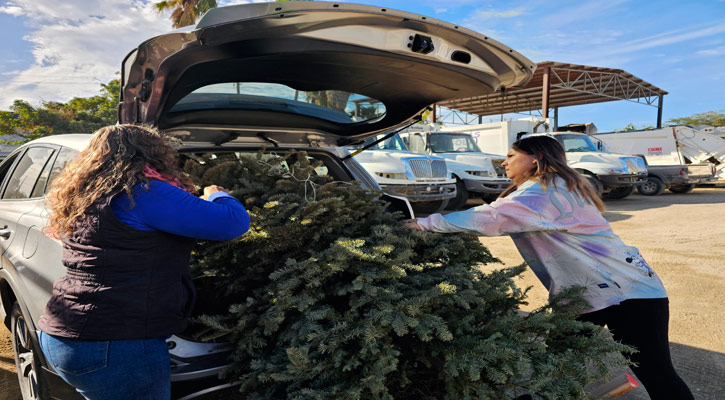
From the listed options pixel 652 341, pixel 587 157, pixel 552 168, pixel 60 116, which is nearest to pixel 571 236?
pixel 552 168

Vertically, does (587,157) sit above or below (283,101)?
below

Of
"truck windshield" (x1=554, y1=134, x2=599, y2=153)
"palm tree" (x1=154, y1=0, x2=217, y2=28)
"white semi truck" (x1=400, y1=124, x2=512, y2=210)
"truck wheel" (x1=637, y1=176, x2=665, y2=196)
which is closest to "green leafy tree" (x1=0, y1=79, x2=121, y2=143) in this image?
"palm tree" (x1=154, y1=0, x2=217, y2=28)

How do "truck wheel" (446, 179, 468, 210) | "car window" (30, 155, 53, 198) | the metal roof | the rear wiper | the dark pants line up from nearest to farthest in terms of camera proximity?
the dark pants < "car window" (30, 155, 53, 198) < the rear wiper < "truck wheel" (446, 179, 468, 210) < the metal roof

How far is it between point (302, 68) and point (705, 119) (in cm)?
4747

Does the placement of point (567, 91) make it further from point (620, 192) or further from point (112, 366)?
point (112, 366)

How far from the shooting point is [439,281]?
1950mm

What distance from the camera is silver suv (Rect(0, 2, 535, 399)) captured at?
1871 mm

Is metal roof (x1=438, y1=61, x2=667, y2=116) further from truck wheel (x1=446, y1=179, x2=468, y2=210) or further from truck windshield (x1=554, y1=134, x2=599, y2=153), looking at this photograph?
truck wheel (x1=446, y1=179, x2=468, y2=210)

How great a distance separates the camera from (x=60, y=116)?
26.0 meters

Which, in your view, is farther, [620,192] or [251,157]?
[620,192]

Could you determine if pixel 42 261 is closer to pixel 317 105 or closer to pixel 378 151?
pixel 317 105

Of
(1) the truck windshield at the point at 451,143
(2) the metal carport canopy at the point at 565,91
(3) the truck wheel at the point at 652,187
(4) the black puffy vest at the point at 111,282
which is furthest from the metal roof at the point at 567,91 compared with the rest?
(4) the black puffy vest at the point at 111,282

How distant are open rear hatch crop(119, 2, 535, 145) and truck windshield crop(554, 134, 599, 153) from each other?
41.3 feet

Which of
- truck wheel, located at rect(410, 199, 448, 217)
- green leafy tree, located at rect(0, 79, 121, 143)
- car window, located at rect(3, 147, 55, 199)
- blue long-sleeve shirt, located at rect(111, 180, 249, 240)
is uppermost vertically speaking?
green leafy tree, located at rect(0, 79, 121, 143)
